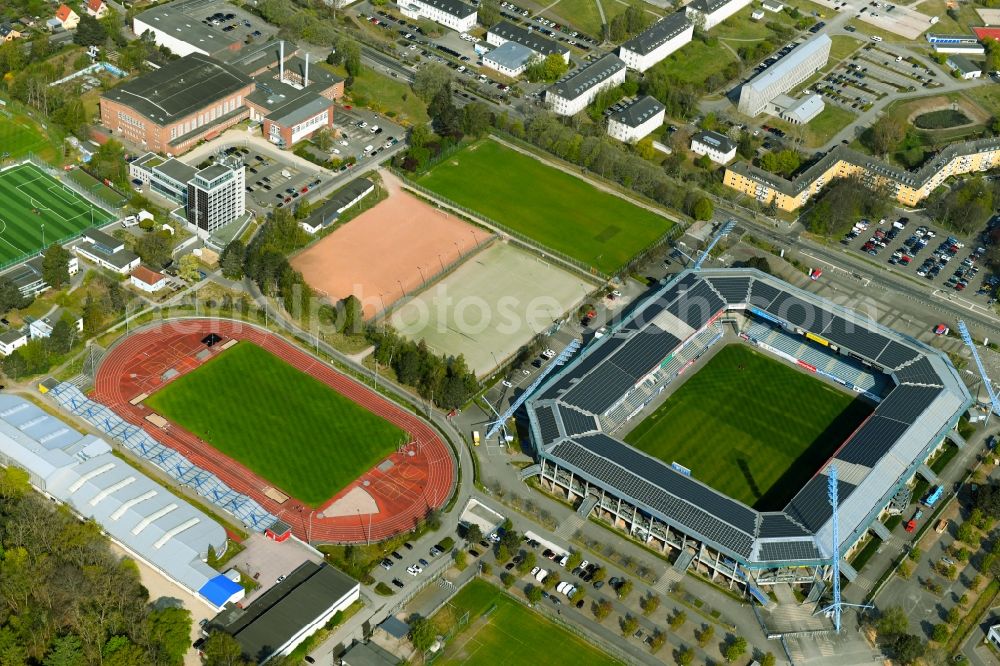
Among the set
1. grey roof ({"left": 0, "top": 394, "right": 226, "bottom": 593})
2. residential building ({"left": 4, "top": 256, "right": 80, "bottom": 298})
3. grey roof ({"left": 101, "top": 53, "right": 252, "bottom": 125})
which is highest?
grey roof ({"left": 101, "top": 53, "right": 252, "bottom": 125})

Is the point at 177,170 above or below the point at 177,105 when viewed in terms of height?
below

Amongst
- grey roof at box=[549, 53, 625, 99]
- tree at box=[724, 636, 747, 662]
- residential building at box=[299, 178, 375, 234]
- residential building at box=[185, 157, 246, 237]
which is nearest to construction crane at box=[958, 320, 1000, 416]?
tree at box=[724, 636, 747, 662]

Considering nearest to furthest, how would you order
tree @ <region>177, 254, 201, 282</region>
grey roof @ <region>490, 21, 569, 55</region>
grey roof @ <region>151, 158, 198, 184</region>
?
tree @ <region>177, 254, 201, 282</region> < grey roof @ <region>151, 158, 198, 184</region> < grey roof @ <region>490, 21, 569, 55</region>

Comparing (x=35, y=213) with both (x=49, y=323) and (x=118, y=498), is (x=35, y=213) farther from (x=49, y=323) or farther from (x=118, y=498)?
(x=118, y=498)

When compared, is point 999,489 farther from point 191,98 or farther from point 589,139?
point 191,98

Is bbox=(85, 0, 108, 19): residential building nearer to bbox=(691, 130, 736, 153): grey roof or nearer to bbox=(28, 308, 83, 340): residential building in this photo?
bbox=(28, 308, 83, 340): residential building

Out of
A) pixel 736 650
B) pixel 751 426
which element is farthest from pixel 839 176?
pixel 736 650

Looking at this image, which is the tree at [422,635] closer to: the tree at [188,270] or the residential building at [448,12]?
the tree at [188,270]
